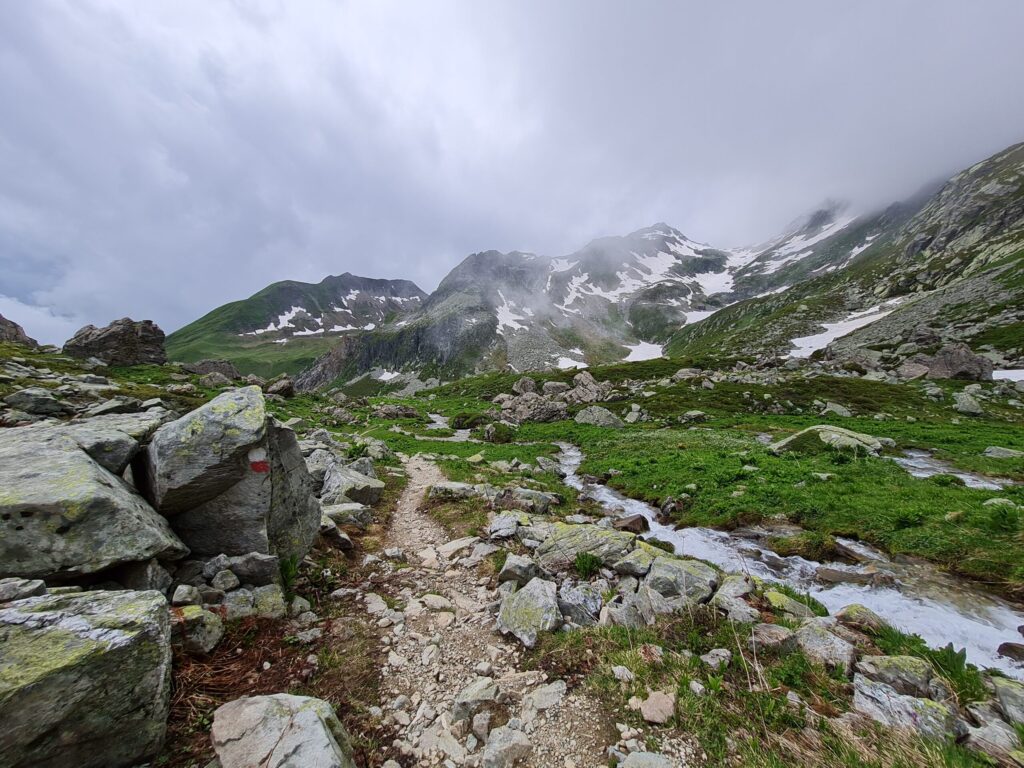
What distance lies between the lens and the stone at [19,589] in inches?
170

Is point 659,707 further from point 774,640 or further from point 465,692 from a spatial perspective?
point 465,692

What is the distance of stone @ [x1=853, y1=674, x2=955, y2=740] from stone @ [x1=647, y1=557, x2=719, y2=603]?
281 centimetres

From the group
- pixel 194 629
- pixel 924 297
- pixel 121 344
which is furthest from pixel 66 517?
pixel 924 297

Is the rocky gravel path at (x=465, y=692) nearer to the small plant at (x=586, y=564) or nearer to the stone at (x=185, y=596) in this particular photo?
the small plant at (x=586, y=564)

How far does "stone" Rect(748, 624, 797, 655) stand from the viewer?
657 cm

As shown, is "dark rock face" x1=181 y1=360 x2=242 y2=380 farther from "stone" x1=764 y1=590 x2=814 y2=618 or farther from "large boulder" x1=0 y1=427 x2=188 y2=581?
"stone" x1=764 y1=590 x2=814 y2=618

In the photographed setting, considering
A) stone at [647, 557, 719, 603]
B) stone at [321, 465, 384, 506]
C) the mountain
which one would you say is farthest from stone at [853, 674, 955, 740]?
the mountain

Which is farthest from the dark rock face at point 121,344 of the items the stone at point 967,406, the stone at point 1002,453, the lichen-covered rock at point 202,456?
the stone at point 967,406

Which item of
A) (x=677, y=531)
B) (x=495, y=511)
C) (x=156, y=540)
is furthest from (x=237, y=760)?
(x=677, y=531)

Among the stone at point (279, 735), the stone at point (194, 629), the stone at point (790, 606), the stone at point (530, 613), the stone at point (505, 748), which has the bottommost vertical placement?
the stone at point (790, 606)

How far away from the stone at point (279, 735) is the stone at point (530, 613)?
350 centimetres

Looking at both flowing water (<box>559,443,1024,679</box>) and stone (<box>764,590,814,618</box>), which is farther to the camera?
flowing water (<box>559,443,1024,679</box>)

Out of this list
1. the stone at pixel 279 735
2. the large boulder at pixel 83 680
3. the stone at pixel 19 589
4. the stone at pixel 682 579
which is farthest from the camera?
the stone at pixel 682 579

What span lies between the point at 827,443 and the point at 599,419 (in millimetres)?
21404
